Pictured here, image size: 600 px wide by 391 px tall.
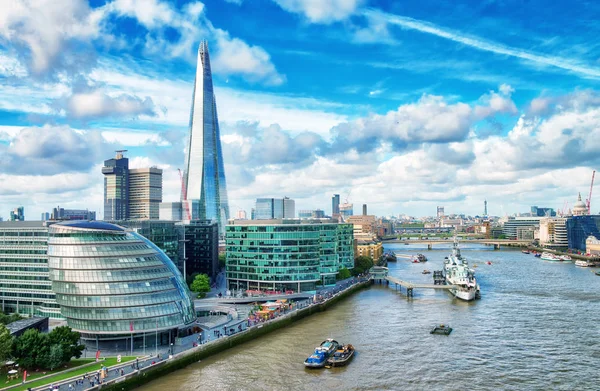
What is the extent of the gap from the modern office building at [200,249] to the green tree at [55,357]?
66774 mm

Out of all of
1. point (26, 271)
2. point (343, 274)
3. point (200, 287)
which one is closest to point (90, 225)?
point (26, 271)

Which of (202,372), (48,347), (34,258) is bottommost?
(202,372)

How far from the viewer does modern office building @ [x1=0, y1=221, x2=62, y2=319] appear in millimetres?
75438

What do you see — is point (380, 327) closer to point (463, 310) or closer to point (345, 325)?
point (345, 325)

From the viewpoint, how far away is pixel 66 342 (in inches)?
1993

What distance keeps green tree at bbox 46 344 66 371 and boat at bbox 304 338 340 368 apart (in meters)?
23.1

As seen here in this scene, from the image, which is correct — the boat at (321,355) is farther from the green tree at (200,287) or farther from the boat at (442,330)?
the green tree at (200,287)

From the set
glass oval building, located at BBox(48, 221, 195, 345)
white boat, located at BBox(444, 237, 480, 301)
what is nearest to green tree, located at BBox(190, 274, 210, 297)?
glass oval building, located at BBox(48, 221, 195, 345)

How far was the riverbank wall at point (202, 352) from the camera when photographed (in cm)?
4750

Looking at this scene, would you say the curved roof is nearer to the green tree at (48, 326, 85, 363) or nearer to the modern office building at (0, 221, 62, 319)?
the green tree at (48, 326, 85, 363)

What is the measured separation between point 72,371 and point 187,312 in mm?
16255

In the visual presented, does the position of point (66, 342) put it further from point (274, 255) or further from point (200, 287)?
point (274, 255)

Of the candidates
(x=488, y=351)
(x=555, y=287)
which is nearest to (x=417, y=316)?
(x=488, y=351)

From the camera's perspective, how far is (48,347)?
49438 mm
